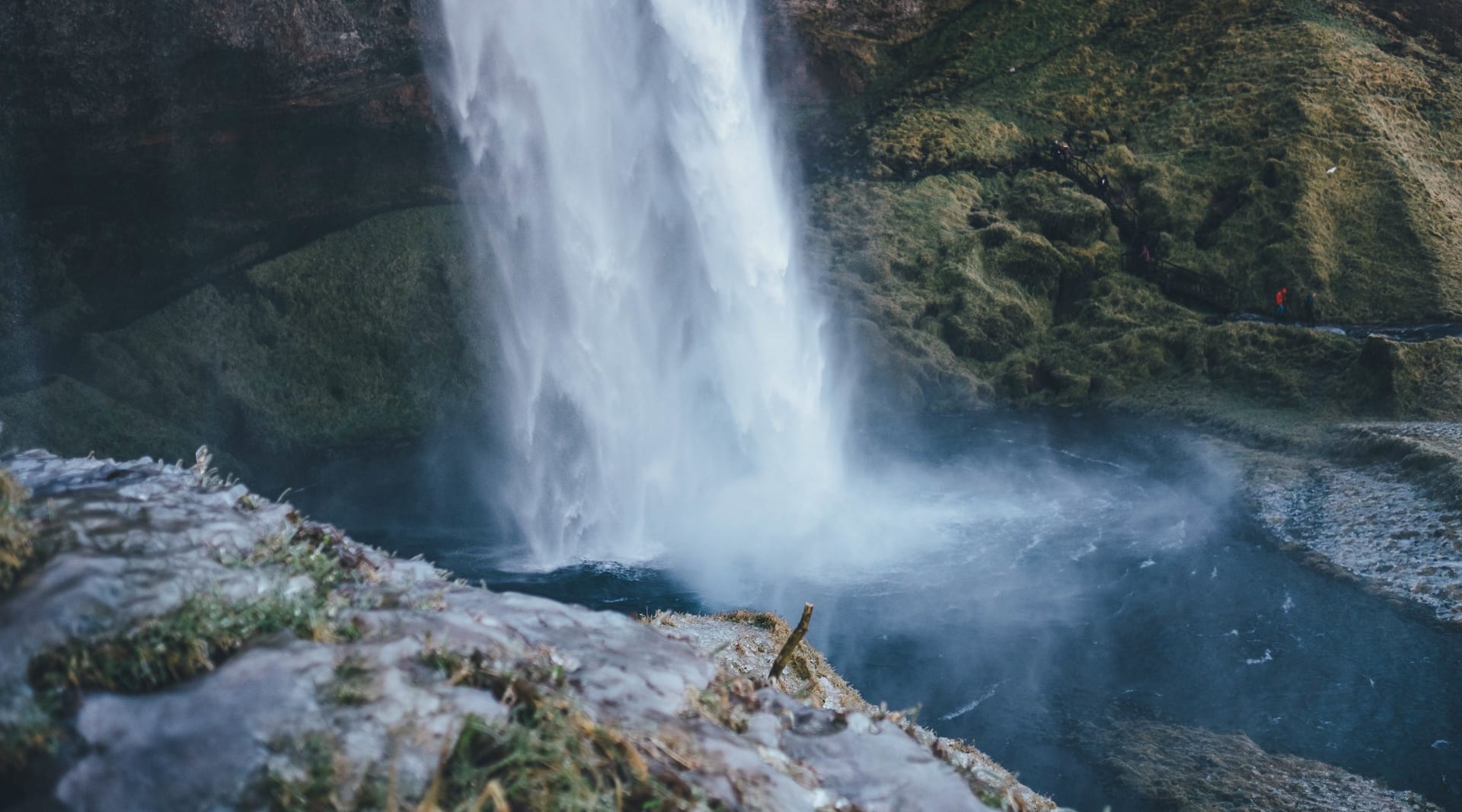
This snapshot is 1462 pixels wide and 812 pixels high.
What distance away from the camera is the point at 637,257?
31188 mm

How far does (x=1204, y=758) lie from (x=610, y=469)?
16.1 m

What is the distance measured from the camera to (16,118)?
2631 cm

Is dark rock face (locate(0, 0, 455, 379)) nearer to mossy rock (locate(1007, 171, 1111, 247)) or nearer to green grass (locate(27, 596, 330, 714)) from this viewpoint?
mossy rock (locate(1007, 171, 1111, 247))

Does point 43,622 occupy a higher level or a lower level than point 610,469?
higher

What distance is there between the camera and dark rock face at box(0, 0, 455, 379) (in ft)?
86.3

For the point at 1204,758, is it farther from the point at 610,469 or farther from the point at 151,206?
the point at 151,206

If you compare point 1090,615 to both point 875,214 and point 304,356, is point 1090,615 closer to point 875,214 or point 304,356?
point 875,214

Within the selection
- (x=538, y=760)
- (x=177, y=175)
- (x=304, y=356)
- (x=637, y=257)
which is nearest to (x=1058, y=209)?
(x=637, y=257)

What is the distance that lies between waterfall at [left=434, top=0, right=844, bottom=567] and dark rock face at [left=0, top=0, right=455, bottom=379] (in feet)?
7.48

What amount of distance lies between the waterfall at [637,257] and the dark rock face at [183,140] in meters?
2.28

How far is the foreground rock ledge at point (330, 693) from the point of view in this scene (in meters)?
2.93

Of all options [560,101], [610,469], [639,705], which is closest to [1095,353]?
[610,469]

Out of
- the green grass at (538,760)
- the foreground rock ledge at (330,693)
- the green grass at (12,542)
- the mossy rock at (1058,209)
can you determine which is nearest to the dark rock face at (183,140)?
the mossy rock at (1058,209)

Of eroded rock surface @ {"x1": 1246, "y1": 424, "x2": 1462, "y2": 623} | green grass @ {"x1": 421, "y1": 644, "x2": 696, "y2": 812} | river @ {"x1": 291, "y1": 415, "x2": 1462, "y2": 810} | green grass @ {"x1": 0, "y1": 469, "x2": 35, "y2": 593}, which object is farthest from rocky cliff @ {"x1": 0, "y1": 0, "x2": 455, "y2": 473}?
green grass @ {"x1": 421, "y1": 644, "x2": 696, "y2": 812}
